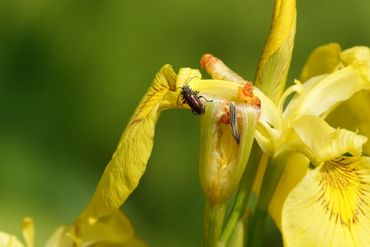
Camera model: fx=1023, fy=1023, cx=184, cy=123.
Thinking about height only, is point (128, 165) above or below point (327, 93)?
below

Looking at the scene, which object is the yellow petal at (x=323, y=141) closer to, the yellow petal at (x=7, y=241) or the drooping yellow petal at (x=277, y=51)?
the drooping yellow petal at (x=277, y=51)

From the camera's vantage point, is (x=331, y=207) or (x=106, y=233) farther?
(x=106, y=233)

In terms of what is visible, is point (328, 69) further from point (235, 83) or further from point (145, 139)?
point (145, 139)

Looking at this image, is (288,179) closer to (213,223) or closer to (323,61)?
(213,223)

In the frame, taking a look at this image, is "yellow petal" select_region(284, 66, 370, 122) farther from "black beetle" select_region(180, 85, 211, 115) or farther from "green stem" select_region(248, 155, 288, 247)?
"black beetle" select_region(180, 85, 211, 115)

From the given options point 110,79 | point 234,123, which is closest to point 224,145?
point 234,123

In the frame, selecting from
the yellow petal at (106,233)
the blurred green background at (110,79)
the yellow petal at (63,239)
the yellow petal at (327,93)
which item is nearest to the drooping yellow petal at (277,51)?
the yellow petal at (327,93)

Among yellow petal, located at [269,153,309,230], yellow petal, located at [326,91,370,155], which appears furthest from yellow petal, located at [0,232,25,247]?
yellow petal, located at [326,91,370,155]

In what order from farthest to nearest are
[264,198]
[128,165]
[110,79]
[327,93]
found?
[110,79] < [327,93] < [264,198] < [128,165]
